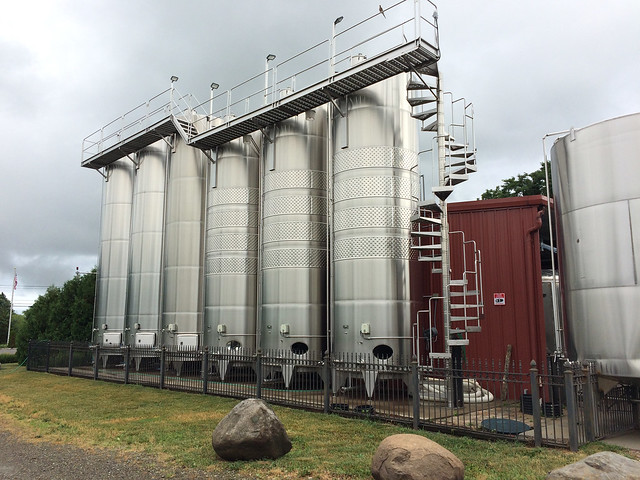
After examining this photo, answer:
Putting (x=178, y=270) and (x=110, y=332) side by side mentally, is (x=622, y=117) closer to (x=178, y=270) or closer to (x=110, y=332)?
(x=178, y=270)

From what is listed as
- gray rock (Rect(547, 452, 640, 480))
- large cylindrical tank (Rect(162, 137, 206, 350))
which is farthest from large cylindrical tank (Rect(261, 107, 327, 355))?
gray rock (Rect(547, 452, 640, 480))

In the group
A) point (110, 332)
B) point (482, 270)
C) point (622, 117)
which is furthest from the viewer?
point (110, 332)

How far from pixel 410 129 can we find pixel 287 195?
5123 millimetres

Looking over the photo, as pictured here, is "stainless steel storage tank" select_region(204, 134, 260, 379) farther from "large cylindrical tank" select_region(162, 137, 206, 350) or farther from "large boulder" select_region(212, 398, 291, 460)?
"large boulder" select_region(212, 398, 291, 460)

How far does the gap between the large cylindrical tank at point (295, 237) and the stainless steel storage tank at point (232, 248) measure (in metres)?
1.92

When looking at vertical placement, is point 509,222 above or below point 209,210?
below

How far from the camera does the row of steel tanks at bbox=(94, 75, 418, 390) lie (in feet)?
54.5

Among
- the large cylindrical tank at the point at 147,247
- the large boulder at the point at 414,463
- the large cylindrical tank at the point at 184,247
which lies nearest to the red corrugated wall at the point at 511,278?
the large boulder at the point at 414,463

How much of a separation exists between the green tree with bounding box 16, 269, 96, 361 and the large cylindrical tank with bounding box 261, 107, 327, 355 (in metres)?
17.9

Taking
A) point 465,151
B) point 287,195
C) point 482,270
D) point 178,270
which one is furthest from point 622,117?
point 178,270

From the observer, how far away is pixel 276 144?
66.4 ft

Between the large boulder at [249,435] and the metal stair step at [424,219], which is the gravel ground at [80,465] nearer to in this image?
the large boulder at [249,435]

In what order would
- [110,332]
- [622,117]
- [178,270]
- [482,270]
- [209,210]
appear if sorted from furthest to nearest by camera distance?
[110,332]
[178,270]
[209,210]
[482,270]
[622,117]

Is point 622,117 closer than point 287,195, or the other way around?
point 622,117
